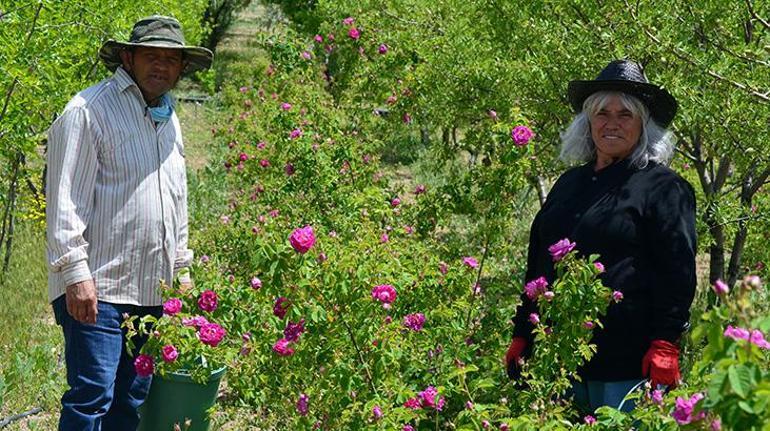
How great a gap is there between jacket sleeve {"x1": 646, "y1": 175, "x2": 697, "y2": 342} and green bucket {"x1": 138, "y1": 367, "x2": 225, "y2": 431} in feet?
5.74

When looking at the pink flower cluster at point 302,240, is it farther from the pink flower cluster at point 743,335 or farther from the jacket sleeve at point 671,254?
the pink flower cluster at point 743,335

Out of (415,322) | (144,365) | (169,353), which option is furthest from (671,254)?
(144,365)

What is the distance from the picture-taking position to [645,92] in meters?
2.98

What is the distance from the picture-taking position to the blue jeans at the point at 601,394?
2881mm

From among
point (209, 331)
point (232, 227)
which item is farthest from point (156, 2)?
point (209, 331)

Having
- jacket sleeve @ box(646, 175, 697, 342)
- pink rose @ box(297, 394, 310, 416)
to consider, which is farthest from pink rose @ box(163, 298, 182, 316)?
jacket sleeve @ box(646, 175, 697, 342)

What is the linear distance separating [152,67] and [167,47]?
4.3 inches

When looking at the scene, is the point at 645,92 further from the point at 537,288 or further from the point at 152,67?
the point at 152,67

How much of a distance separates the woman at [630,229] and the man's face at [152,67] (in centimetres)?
139

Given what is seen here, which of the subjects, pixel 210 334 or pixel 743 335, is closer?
pixel 743 335

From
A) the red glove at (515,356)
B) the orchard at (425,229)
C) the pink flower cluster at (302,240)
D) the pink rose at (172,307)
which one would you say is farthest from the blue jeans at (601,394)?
the pink rose at (172,307)

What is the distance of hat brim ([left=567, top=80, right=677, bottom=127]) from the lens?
297cm

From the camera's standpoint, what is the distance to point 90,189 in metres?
3.13

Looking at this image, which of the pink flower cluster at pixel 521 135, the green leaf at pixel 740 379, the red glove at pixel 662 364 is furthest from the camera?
the pink flower cluster at pixel 521 135
